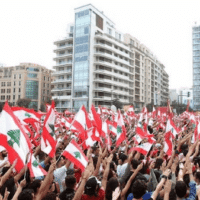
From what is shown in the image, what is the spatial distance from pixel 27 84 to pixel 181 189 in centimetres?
7952

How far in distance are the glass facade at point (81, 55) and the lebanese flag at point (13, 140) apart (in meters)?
52.0

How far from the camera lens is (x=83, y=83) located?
57.2 metres

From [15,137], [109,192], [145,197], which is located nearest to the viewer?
[145,197]

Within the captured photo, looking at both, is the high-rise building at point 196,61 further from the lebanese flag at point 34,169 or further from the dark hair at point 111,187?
the lebanese flag at point 34,169

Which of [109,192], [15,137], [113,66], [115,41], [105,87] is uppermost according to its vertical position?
[115,41]

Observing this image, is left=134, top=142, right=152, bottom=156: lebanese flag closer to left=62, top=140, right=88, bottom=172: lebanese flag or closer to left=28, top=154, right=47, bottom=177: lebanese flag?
left=62, top=140, right=88, bottom=172: lebanese flag

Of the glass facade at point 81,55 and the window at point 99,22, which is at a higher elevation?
the window at point 99,22

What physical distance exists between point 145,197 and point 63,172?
1.68 m

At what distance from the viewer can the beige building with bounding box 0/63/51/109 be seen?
259ft

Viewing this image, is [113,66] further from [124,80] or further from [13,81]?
[13,81]

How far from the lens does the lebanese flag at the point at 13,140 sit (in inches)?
148

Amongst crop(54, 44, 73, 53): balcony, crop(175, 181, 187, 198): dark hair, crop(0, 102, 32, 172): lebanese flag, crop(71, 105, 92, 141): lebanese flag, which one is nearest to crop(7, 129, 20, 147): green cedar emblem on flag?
crop(0, 102, 32, 172): lebanese flag

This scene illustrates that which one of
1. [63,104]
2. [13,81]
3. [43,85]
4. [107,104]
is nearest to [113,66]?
[107,104]

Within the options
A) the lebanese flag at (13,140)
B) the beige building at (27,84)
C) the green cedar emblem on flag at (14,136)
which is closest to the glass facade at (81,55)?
the beige building at (27,84)
